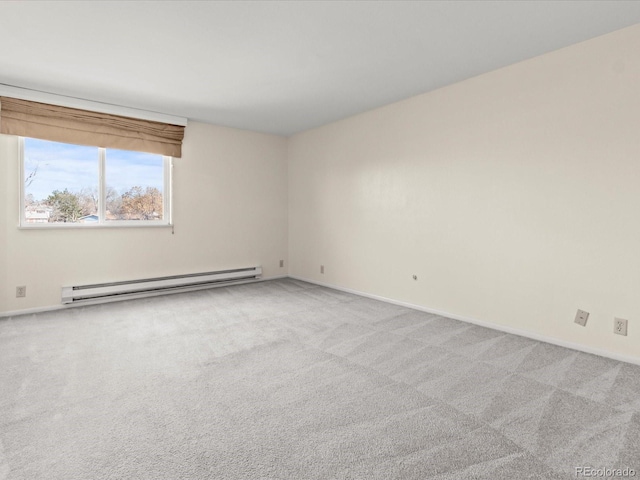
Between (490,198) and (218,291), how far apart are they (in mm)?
3607

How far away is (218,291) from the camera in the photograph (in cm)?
493

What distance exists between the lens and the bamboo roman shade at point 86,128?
3643mm

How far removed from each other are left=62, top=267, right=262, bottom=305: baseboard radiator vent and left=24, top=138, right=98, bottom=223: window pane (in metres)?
0.83

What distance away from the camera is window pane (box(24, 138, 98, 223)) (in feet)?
12.6

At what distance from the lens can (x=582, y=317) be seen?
276cm

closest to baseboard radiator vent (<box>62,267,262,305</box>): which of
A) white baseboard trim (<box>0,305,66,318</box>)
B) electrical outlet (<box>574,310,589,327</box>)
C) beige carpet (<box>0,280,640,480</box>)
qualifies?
white baseboard trim (<box>0,305,66,318</box>)

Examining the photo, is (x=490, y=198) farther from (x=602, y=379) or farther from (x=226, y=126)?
(x=226, y=126)

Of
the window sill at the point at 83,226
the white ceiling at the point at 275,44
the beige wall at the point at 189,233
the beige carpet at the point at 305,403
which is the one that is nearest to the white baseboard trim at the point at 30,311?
the beige wall at the point at 189,233

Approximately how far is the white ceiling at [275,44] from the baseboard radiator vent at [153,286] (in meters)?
2.17

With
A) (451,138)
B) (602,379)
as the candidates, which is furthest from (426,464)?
(451,138)

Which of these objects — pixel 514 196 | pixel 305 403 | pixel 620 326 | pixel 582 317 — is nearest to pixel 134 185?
pixel 305 403

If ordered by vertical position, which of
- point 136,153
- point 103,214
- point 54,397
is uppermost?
point 136,153

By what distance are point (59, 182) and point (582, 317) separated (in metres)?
5.32

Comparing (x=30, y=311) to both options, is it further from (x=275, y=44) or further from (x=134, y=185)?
(x=275, y=44)
